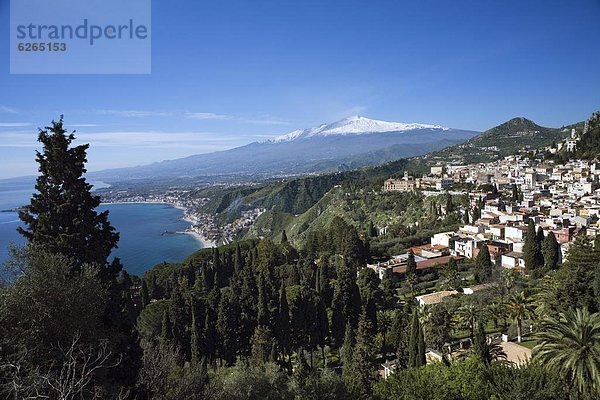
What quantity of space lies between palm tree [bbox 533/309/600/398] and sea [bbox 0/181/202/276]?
3918 cm

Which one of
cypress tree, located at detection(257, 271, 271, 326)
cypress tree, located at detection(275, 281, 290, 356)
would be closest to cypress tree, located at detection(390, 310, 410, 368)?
cypress tree, located at detection(275, 281, 290, 356)

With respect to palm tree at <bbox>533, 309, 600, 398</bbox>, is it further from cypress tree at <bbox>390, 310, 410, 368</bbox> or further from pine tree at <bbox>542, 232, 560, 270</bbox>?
pine tree at <bbox>542, 232, 560, 270</bbox>

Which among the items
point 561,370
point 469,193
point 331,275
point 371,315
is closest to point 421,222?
point 469,193

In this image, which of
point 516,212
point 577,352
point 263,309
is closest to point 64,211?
point 577,352

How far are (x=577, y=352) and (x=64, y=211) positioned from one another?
11.3 metres

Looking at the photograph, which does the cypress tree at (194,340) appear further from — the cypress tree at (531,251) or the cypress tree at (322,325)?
the cypress tree at (531,251)

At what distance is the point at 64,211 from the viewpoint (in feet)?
24.9

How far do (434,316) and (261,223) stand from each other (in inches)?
2436

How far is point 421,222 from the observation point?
43688 millimetres

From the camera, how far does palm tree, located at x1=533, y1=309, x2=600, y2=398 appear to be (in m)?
8.99

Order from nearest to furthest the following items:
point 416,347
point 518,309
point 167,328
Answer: point 416,347, point 518,309, point 167,328

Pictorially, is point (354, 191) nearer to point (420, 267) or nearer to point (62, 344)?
point (420, 267)

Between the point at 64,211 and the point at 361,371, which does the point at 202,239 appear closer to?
the point at 361,371

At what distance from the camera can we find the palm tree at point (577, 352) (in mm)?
8992
